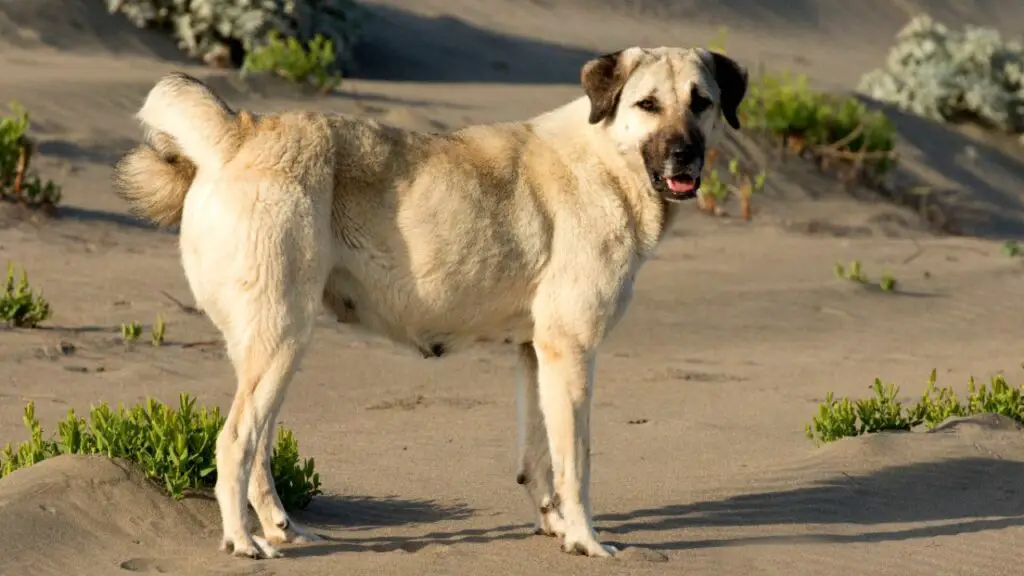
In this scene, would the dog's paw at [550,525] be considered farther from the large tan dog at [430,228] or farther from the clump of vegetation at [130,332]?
the clump of vegetation at [130,332]

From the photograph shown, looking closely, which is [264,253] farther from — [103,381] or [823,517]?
[103,381]

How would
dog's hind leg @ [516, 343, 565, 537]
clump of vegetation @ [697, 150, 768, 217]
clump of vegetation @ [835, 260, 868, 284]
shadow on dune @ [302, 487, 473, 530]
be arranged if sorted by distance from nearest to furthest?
dog's hind leg @ [516, 343, 565, 537], shadow on dune @ [302, 487, 473, 530], clump of vegetation @ [835, 260, 868, 284], clump of vegetation @ [697, 150, 768, 217]

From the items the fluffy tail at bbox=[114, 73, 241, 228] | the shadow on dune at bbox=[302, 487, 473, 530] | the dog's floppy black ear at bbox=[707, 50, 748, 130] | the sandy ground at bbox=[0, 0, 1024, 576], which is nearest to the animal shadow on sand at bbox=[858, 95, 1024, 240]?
the sandy ground at bbox=[0, 0, 1024, 576]

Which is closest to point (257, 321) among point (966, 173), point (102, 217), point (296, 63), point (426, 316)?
point (426, 316)

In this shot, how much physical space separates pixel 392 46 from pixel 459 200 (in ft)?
50.7

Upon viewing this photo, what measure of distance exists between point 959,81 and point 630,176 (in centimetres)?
1699

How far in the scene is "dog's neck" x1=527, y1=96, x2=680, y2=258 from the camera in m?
6.96

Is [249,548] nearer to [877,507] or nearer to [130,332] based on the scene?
[877,507]

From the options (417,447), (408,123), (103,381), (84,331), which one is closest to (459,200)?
(417,447)

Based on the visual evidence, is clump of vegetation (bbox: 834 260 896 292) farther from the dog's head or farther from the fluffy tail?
the fluffy tail

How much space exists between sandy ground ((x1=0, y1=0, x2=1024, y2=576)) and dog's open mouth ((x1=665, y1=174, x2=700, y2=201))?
1.40 m

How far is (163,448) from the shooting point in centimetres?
699

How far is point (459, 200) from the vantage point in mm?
6754

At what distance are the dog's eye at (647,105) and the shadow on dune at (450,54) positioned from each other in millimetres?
13335
